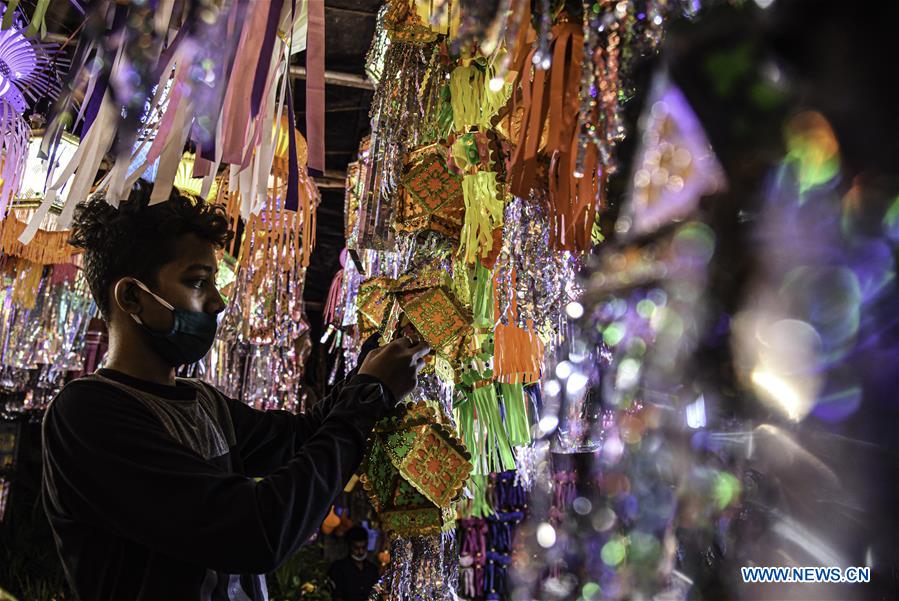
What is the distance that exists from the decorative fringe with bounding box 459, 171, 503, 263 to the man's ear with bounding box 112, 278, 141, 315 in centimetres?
55

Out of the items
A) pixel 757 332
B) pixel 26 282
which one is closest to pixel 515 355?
pixel 757 332

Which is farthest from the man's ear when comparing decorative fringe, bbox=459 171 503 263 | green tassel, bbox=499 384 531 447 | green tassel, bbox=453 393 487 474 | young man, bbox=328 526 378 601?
young man, bbox=328 526 378 601

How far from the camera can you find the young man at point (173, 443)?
836mm

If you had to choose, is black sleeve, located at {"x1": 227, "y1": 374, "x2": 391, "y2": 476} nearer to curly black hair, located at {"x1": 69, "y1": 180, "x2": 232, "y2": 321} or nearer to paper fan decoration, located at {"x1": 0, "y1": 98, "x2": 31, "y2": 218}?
curly black hair, located at {"x1": 69, "y1": 180, "x2": 232, "y2": 321}

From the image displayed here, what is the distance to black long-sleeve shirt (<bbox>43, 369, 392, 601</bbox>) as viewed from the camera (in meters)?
0.83

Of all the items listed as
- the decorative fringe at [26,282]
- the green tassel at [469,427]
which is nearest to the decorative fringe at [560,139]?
the green tassel at [469,427]

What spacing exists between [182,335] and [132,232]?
0.17 m

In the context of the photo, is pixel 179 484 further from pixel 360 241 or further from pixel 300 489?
pixel 360 241

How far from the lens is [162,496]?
83cm

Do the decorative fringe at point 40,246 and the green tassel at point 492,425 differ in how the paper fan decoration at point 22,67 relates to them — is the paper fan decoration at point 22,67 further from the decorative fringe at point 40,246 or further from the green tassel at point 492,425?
the green tassel at point 492,425

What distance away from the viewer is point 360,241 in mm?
1240

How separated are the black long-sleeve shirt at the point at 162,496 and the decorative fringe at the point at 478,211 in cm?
38

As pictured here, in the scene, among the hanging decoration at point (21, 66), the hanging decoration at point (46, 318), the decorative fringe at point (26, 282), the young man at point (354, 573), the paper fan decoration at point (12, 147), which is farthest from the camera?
the young man at point (354, 573)

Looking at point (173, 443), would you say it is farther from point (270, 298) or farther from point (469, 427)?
point (270, 298)
